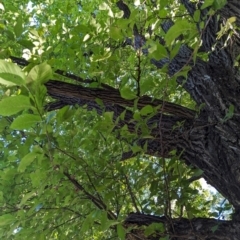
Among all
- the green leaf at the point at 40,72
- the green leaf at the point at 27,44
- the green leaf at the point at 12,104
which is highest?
the green leaf at the point at 27,44

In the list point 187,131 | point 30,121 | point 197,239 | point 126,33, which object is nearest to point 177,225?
point 197,239

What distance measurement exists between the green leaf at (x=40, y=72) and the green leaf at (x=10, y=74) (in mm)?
58

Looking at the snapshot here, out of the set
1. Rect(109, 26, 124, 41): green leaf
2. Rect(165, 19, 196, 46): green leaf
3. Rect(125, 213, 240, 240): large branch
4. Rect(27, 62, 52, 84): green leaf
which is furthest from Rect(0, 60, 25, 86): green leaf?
Rect(125, 213, 240, 240): large branch

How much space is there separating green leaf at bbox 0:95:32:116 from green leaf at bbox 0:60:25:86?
0.07 m

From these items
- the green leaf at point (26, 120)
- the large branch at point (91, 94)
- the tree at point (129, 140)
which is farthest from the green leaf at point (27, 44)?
the green leaf at point (26, 120)

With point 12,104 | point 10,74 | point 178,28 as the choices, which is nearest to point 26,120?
point 12,104

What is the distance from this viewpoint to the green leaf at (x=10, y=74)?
0.89 meters

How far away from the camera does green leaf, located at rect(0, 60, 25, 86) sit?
889 mm

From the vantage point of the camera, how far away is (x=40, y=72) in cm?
99

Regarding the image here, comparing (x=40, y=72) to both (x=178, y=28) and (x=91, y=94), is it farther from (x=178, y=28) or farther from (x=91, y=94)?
(x=91, y=94)

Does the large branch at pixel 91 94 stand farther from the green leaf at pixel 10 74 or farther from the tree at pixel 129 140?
the green leaf at pixel 10 74

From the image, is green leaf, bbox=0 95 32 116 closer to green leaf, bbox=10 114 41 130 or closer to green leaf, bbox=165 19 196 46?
green leaf, bbox=10 114 41 130

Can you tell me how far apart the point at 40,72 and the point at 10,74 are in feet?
0.33

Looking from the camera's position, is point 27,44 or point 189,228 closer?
point 27,44
